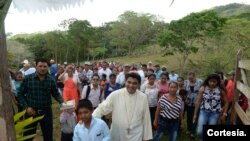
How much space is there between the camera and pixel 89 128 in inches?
112

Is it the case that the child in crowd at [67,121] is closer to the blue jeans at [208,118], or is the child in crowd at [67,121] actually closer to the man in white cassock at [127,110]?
the man in white cassock at [127,110]

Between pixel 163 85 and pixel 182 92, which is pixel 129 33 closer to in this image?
pixel 182 92

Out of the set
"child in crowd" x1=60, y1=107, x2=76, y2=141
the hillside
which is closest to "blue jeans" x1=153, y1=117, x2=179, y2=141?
"child in crowd" x1=60, y1=107, x2=76, y2=141

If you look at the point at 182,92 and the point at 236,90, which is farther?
the point at 182,92

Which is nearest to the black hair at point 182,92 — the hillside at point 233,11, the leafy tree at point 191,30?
the leafy tree at point 191,30

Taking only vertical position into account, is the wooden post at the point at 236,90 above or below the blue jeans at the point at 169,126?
above

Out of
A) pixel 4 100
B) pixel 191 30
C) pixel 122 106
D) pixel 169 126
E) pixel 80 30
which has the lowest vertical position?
pixel 169 126

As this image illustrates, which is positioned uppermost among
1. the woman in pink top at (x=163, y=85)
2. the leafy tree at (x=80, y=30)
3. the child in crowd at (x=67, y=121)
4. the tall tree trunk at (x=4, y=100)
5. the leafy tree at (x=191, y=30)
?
the leafy tree at (x=191, y=30)

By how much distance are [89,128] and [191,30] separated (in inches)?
584

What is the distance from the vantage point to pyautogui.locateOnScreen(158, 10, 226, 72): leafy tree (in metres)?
16.7

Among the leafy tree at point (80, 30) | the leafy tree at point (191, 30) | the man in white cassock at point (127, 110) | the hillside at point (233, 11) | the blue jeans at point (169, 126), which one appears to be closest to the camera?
the man in white cassock at point (127, 110)

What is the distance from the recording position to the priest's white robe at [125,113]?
10.1 feet

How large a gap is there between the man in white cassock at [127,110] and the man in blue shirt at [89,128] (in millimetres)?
216

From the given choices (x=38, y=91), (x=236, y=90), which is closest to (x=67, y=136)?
(x=38, y=91)
